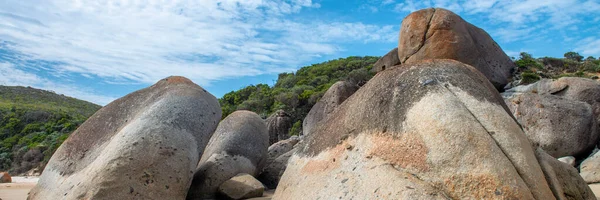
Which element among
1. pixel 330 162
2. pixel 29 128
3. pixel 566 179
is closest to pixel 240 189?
pixel 330 162

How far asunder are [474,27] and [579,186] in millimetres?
11950

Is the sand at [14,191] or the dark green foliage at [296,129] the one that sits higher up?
the sand at [14,191]

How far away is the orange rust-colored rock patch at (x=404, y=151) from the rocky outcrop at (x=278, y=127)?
1658cm

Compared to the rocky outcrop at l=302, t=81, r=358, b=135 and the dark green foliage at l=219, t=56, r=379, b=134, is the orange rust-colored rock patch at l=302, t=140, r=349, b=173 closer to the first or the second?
the rocky outcrop at l=302, t=81, r=358, b=135

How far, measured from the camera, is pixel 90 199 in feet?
15.0

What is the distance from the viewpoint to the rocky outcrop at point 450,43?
1426cm

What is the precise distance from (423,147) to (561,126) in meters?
8.88

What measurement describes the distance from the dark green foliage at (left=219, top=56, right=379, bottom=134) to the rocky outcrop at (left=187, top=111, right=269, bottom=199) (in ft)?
37.4

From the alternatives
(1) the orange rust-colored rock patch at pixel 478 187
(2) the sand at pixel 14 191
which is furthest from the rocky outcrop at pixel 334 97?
(1) the orange rust-colored rock patch at pixel 478 187

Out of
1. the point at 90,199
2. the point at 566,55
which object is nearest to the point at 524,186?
the point at 90,199

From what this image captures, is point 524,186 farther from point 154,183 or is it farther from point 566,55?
point 566,55

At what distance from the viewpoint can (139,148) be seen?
4973 millimetres

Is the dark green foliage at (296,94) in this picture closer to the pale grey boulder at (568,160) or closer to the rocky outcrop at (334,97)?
the rocky outcrop at (334,97)

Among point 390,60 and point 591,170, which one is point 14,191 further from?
point 390,60
